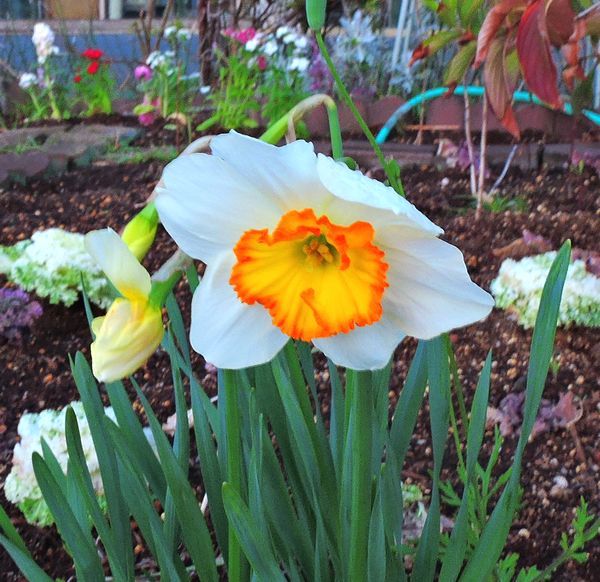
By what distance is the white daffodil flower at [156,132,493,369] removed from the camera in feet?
1.83

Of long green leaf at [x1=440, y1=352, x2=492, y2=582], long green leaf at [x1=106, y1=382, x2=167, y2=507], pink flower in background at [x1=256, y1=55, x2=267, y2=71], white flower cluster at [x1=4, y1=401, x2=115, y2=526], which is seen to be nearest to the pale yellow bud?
long green leaf at [x1=106, y1=382, x2=167, y2=507]

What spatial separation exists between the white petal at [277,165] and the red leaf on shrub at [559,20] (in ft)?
2.55

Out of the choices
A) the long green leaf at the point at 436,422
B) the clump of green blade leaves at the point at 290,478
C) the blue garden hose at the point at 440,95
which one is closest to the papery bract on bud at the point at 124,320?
the clump of green blade leaves at the point at 290,478

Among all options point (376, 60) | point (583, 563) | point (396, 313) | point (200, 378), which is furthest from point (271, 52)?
point (396, 313)

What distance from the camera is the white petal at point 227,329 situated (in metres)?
0.61

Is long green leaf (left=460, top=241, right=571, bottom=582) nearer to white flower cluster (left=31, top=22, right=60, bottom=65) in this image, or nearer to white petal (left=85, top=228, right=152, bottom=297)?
white petal (left=85, top=228, right=152, bottom=297)

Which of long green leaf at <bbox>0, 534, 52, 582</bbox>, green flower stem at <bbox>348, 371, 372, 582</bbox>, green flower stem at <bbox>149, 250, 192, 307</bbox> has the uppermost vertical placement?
Answer: green flower stem at <bbox>149, 250, 192, 307</bbox>

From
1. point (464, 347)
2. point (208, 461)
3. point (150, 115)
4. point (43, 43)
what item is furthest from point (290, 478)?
point (43, 43)

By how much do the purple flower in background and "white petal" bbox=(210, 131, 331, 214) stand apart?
1577 millimetres

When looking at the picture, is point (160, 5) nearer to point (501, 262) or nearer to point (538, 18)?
point (501, 262)

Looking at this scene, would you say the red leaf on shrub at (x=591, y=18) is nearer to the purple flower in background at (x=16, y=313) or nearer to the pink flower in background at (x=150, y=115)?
the purple flower in background at (x=16, y=313)

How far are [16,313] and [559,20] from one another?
4.79ft

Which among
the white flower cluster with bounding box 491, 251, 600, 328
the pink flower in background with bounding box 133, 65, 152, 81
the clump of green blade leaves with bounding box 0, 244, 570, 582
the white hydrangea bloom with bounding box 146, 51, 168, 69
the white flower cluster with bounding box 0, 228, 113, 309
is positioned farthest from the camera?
the pink flower in background with bounding box 133, 65, 152, 81

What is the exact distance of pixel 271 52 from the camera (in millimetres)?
4105
